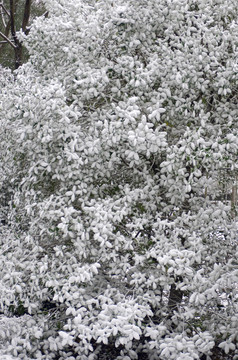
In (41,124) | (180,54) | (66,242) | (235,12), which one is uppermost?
(235,12)

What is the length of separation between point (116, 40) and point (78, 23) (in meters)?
0.37

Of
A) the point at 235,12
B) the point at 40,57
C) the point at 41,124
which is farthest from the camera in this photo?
the point at 40,57

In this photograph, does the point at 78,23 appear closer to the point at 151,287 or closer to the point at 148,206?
the point at 148,206

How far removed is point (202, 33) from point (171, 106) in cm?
66

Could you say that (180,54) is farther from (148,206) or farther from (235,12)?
(148,206)

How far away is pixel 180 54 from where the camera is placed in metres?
3.92

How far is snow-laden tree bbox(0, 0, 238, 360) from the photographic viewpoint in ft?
12.3

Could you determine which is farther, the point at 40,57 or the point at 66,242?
the point at 40,57

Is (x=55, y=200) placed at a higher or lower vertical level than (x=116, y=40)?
lower

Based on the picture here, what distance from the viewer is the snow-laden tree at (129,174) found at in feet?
12.3

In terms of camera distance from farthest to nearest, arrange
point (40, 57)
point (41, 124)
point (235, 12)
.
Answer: point (40, 57)
point (235, 12)
point (41, 124)

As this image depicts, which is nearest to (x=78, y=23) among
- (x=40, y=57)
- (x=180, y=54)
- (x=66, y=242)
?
(x=40, y=57)

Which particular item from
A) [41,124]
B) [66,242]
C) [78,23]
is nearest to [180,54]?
[78,23]

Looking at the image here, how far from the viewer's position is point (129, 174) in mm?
4461
